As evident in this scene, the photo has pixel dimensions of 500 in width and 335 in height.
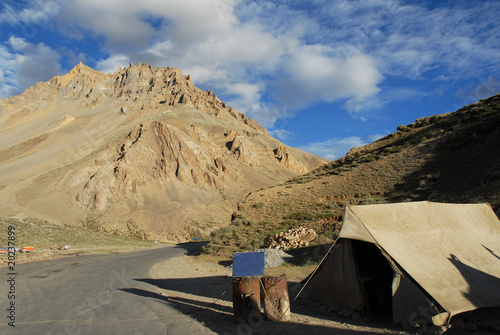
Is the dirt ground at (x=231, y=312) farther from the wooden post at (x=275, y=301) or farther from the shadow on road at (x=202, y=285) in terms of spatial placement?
the wooden post at (x=275, y=301)

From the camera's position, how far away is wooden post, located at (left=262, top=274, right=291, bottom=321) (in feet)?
25.6

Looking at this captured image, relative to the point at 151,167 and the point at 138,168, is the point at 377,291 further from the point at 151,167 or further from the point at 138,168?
the point at 151,167

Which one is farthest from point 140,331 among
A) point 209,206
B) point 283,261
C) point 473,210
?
point 209,206

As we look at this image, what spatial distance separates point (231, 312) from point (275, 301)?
175cm

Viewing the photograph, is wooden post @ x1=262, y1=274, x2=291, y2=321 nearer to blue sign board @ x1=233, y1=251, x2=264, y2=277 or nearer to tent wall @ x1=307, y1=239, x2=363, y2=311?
blue sign board @ x1=233, y1=251, x2=264, y2=277

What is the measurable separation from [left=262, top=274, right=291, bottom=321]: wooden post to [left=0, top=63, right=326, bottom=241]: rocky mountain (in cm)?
4463

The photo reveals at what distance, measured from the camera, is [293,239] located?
18828 millimetres

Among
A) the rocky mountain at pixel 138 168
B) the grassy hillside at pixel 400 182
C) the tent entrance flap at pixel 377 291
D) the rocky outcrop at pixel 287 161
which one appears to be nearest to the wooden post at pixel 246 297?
the tent entrance flap at pixel 377 291

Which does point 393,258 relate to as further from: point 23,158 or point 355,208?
point 23,158

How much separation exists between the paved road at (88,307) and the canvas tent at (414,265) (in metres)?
3.88

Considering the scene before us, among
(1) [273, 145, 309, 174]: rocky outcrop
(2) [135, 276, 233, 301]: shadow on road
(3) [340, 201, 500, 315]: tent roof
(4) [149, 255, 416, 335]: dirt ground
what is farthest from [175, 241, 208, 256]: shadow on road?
(1) [273, 145, 309, 174]: rocky outcrop

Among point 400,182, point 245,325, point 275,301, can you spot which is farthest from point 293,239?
point 400,182

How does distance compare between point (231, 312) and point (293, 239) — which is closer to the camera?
point (231, 312)

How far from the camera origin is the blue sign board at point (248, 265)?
303 inches
